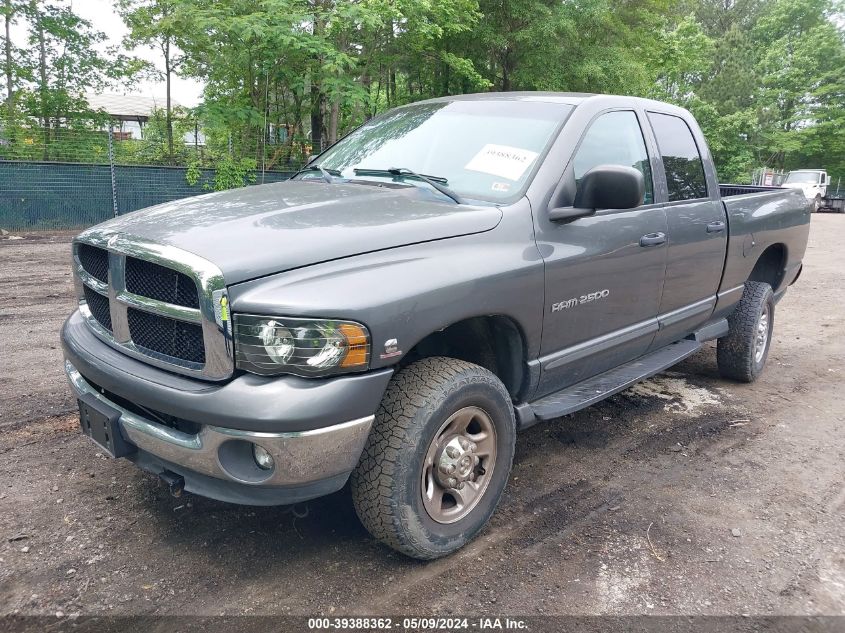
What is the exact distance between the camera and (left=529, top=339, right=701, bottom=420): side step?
3275 mm

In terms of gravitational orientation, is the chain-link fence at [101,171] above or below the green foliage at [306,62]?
below

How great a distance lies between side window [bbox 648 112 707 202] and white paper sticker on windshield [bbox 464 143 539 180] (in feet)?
4.18

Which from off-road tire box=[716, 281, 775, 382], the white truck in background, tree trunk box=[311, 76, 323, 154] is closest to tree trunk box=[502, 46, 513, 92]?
tree trunk box=[311, 76, 323, 154]

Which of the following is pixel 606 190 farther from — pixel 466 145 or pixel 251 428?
pixel 251 428

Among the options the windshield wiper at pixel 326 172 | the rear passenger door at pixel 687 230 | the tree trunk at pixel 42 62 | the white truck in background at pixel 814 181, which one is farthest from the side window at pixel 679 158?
the white truck in background at pixel 814 181

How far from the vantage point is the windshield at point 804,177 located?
30.9 meters

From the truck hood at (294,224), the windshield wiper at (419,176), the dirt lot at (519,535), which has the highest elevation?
the windshield wiper at (419,176)

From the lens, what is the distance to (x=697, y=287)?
14.2ft

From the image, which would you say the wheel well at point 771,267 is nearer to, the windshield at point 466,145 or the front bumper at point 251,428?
the windshield at point 466,145

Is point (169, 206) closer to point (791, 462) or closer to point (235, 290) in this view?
point (235, 290)

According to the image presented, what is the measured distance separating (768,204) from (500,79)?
1487 centimetres

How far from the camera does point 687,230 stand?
13.3ft

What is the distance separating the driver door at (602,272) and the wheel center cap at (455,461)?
1.99ft

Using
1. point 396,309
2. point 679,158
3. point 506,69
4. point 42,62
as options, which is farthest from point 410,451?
point 506,69
